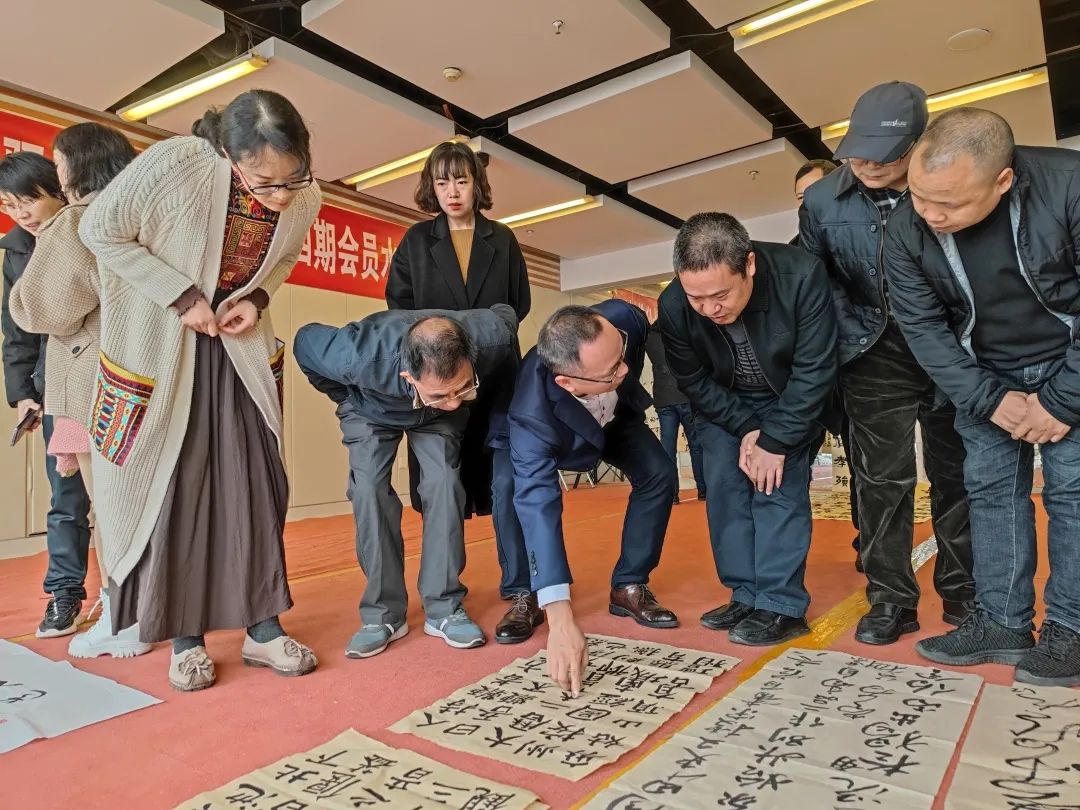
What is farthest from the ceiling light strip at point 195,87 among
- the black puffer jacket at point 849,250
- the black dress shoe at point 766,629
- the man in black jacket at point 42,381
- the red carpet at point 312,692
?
the black dress shoe at point 766,629

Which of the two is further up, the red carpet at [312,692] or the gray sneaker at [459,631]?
the gray sneaker at [459,631]

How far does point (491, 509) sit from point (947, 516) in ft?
4.22

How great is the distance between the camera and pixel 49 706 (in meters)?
1.58

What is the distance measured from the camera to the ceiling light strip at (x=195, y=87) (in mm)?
3664

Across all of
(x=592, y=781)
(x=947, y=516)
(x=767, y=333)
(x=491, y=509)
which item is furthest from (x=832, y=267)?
(x=592, y=781)

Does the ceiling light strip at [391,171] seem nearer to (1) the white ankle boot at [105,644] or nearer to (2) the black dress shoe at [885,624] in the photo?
(1) the white ankle boot at [105,644]

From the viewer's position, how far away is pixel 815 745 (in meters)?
1.23

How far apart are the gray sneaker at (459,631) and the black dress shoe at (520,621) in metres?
0.05

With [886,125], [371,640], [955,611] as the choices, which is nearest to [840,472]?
[955,611]

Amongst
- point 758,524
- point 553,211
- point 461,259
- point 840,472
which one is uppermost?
point 553,211

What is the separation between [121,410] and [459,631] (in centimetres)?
96

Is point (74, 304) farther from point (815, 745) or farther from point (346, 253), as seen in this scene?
point (346, 253)

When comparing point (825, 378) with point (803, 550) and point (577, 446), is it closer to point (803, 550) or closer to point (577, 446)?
point (803, 550)

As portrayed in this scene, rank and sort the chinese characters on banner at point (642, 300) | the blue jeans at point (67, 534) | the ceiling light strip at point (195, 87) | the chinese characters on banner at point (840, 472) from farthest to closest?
1. the chinese characters on banner at point (642, 300)
2. the chinese characters on banner at point (840, 472)
3. the ceiling light strip at point (195, 87)
4. the blue jeans at point (67, 534)
